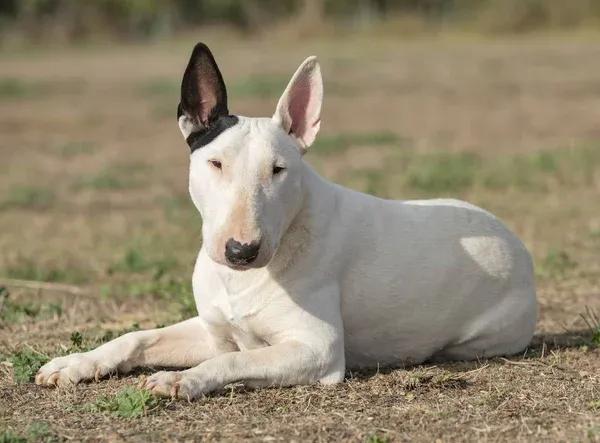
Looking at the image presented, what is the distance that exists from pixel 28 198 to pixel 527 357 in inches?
358

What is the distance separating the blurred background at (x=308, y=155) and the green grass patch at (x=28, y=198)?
4cm

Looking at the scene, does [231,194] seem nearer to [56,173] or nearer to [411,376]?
[411,376]

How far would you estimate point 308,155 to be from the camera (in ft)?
57.0

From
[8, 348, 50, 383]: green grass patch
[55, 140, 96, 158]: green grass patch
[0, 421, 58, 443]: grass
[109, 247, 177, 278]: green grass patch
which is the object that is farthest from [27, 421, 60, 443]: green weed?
[55, 140, 96, 158]: green grass patch

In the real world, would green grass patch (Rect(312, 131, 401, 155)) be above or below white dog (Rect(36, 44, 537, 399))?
below

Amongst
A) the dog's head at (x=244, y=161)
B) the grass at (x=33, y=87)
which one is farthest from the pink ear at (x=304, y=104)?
the grass at (x=33, y=87)

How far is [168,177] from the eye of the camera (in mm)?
16188

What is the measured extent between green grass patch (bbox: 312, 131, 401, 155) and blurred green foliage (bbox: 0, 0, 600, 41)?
36.5 metres

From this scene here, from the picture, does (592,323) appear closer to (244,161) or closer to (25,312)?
(244,161)

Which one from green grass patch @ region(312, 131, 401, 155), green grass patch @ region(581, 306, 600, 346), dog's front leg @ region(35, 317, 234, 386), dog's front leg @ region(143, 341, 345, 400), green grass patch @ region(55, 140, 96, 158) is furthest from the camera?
green grass patch @ region(55, 140, 96, 158)

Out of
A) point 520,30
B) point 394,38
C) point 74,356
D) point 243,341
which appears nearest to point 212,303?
point 243,341

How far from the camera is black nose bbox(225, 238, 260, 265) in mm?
5016

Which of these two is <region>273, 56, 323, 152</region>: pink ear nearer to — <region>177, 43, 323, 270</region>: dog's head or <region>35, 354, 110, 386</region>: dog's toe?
<region>177, 43, 323, 270</region>: dog's head

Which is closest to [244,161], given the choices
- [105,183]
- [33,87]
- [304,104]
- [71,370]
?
[304,104]
